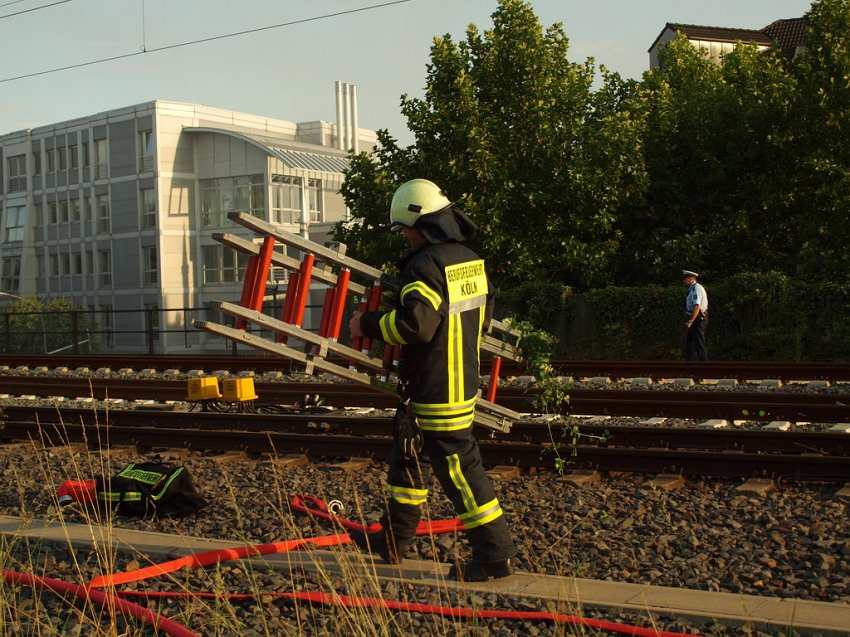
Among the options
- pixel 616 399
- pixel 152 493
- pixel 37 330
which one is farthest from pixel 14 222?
pixel 152 493

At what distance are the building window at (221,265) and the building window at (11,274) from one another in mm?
15811

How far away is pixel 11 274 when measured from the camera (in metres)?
63.7

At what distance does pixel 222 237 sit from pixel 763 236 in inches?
792

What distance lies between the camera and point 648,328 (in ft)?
70.9

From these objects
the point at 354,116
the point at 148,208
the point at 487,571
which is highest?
the point at 354,116

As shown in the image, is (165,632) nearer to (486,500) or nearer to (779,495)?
(486,500)

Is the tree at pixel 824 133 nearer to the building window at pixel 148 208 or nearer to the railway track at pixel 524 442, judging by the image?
the railway track at pixel 524 442

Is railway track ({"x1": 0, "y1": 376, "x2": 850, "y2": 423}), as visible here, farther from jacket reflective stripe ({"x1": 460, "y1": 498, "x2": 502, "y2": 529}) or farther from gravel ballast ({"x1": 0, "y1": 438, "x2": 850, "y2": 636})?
jacket reflective stripe ({"x1": 460, "y1": 498, "x2": 502, "y2": 529})

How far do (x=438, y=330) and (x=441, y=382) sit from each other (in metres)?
0.29

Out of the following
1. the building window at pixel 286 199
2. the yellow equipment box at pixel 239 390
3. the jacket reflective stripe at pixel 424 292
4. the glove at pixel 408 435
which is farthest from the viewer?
the building window at pixel 286 199

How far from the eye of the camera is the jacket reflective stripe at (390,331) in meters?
5.21

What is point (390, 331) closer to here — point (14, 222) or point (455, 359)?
point (455, 359)

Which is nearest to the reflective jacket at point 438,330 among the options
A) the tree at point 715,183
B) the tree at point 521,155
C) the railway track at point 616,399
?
the railway track at point 616,399

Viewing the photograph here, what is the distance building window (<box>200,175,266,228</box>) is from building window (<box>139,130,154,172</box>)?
306cm
